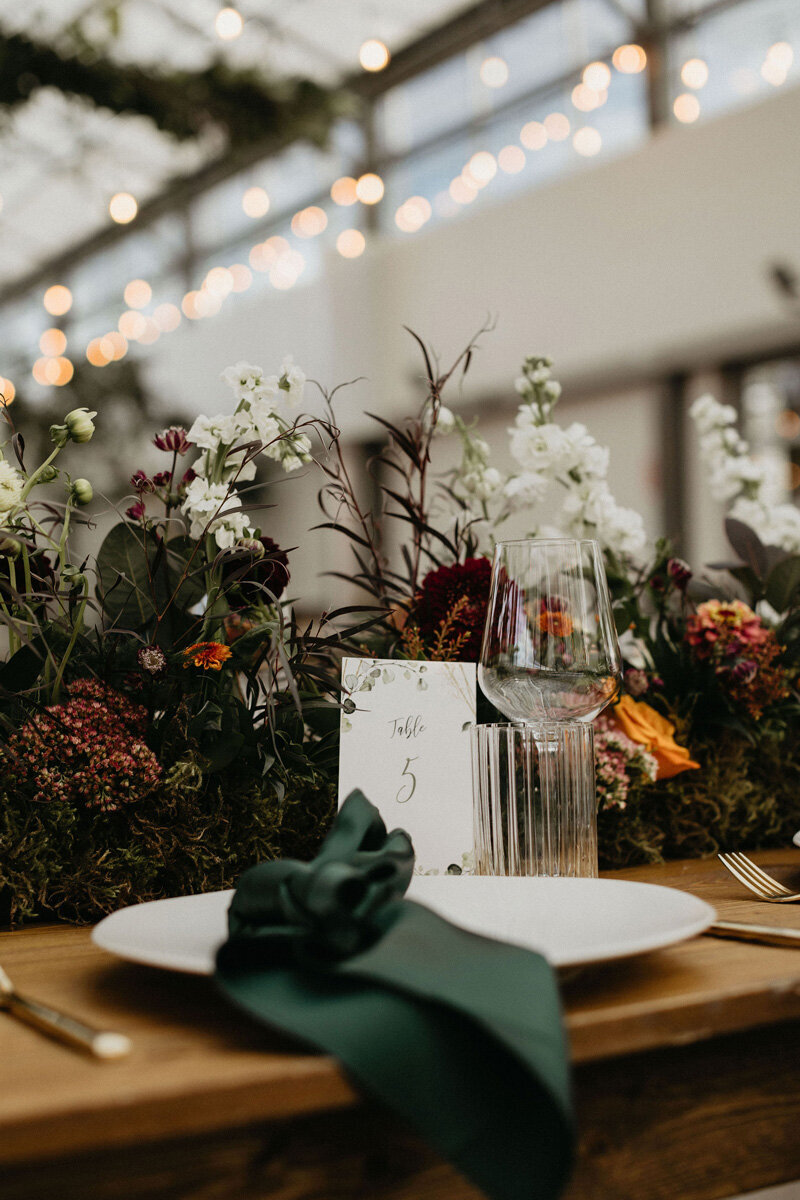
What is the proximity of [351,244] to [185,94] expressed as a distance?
3.05 m

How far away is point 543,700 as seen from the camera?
0.75 meters

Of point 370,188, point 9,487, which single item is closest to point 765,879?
point 9,487

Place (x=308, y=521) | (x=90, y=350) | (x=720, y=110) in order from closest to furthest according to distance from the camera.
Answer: (x=720, y=110) < (x=90, y=350) < (x=308, y=521)

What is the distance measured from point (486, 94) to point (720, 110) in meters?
1.89

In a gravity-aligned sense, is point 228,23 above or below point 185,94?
above

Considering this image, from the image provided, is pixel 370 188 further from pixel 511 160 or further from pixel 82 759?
pixel 82 759

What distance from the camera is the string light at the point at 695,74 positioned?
4676 millimetres

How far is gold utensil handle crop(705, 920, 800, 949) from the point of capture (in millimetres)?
602

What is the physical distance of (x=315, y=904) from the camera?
464 mm

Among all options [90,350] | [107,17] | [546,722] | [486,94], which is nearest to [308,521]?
[90,350]

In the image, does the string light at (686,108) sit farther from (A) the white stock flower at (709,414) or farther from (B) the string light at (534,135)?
(A) the white stock flower at (709,414)

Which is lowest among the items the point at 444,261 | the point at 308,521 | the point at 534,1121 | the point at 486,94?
the point at 534,1121

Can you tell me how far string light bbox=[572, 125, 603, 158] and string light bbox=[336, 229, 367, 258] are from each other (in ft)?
4.66

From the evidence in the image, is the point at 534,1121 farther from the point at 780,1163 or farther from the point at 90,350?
the point at 90,350
